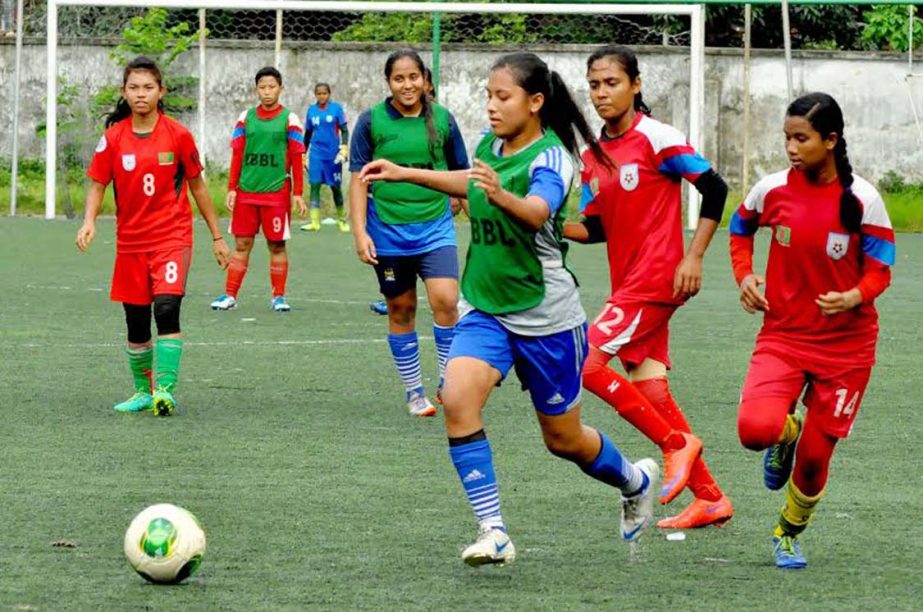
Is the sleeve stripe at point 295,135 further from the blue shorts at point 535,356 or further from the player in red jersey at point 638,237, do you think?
the blue shorts at point 535,356

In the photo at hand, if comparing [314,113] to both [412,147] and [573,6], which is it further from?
[412,147]

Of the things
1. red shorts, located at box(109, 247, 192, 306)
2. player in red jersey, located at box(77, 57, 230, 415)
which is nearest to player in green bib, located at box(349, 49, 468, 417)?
player in red jersey, located at box(77, 57, 230, 415)

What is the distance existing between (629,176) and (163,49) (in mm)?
21386

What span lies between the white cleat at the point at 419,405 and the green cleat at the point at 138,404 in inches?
53.6

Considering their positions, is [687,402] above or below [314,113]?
below

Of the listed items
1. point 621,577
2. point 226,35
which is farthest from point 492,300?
point 226,35

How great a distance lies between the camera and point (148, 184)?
948cm

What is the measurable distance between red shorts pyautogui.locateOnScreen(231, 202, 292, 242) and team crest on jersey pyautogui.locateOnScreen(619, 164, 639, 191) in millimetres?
8055

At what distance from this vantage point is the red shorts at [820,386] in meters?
6.12

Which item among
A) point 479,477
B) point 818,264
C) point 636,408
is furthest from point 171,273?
point 818,264

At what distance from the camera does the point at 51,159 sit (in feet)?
78.3

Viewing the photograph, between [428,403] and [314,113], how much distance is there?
1657cm

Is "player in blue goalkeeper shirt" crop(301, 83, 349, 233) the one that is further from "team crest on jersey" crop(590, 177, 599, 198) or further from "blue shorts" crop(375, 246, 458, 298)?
"team crest on jersey" crop(590, 177, 599, 198)

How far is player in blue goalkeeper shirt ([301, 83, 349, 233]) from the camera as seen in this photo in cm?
2511
